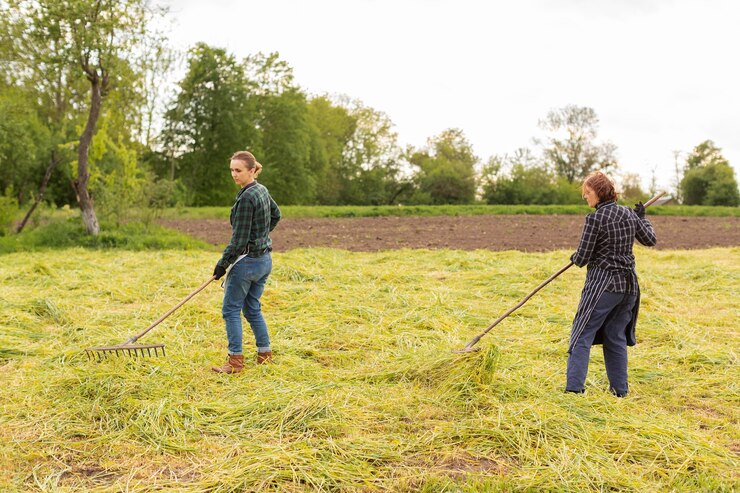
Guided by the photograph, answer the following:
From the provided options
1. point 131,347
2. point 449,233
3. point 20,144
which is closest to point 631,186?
point 449,233

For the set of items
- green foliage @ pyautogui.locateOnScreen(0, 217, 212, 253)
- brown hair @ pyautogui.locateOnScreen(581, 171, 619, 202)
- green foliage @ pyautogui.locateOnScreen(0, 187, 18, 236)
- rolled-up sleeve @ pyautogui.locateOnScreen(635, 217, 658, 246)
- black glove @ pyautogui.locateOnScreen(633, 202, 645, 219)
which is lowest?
green foliage @ pyautogui.locateOnScreen(0, 217, 212, 253)

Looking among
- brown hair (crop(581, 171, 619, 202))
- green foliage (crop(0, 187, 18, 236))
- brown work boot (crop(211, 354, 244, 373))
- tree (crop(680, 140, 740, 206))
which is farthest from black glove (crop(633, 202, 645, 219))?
tree (crop(680, 140, 740, 206))

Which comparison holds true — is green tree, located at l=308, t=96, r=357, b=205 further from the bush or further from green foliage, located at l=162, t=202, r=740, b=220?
the bush

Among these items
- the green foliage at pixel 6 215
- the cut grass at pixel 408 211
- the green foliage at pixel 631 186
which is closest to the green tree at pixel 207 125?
the cut grass at pixel 408 211

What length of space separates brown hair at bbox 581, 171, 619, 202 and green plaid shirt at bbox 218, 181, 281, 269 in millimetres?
2278

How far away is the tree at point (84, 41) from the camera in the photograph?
12102 millimetres

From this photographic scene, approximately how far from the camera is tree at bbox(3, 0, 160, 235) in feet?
39.7

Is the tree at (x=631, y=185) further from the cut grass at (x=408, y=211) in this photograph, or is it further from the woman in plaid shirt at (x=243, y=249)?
the woman in plaid shirt at (x=243, y=249)

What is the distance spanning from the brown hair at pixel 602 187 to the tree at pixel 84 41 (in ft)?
34.6

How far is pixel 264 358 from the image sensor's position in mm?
5289

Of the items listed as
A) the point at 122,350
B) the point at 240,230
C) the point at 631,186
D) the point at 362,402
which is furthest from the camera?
the point at 631,186

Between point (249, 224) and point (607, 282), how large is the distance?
2.52 metres

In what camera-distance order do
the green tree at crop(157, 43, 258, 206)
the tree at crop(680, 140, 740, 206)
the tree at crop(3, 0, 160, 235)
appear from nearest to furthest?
the tree at crop(3, 0, 160, 235) < the green tree at crop(157, 43, 258, 206) < the tree at crop(680, 140, 740, 206)

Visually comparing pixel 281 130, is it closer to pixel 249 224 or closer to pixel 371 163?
pixel 371 163
